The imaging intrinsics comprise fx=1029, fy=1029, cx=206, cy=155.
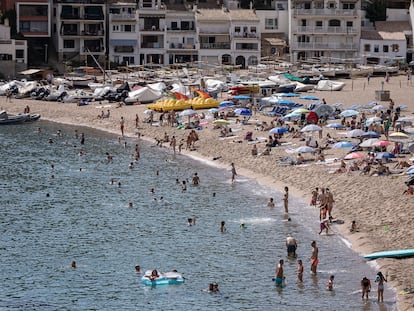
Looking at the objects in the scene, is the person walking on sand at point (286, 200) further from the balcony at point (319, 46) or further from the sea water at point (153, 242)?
the balcony at point (319, 46)

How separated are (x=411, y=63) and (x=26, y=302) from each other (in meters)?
75.7

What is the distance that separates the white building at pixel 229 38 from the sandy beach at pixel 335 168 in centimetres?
1542

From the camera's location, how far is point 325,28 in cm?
11600

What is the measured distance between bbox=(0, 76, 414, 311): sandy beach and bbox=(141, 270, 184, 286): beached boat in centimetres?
756

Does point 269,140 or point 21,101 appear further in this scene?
point 21,101

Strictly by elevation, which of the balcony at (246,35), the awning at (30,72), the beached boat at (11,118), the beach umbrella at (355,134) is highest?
the balcony at (246,35)

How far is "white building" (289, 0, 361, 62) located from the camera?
116m

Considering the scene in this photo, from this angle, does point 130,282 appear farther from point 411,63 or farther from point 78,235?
point 411,63

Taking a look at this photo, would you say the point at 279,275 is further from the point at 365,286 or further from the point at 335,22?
the point at 335,22

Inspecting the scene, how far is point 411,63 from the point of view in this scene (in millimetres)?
109375

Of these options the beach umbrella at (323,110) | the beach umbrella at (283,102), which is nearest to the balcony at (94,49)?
the beach umbrella at (283,102)

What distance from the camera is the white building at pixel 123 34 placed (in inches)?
4567

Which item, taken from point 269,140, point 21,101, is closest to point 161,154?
point 269,140

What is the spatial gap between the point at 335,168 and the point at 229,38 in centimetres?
5555
